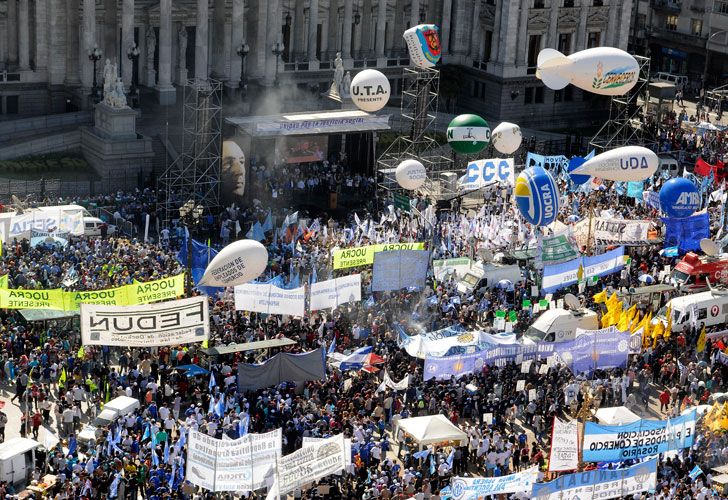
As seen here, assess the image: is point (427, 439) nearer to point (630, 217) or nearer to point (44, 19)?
point (630, 217)

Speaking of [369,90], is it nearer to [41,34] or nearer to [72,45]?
[72,45]

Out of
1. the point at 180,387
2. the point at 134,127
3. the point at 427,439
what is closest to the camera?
the point at 427,439

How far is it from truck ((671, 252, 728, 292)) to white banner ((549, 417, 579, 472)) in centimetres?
1974

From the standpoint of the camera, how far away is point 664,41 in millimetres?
113062

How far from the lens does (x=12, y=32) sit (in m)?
79.9

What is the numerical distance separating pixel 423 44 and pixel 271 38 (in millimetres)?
15829

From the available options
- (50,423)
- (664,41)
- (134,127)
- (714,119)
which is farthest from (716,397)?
(664,41)

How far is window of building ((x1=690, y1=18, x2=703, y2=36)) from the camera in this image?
110 m

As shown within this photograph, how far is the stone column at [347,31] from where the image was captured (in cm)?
8950

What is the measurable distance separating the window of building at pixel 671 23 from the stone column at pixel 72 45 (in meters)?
50.8

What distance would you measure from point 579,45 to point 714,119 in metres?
11.1

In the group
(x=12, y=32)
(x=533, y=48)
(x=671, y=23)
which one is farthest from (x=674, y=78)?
(x=12, y=32)

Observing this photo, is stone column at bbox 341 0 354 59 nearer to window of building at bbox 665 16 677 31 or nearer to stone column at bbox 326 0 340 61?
stone column at bbox 326 0 340 61

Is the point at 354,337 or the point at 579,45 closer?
the point at 354,337
